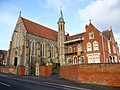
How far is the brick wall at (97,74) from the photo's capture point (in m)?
15.9

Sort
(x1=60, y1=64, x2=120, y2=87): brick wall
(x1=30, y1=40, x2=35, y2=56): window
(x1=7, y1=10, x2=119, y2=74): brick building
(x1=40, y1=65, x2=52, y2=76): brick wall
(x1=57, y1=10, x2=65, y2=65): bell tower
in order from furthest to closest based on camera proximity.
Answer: (x1=57, y1=10, x2=65, y2=65): bell tower < (x1=30, y1=40, x2=35, y2=56): window < (x1=7, y1=10, x2=119, y2=74): brick building < (x1=40, y1=65, x2=52, y2=76): brick wall < (x1=60, y1=64, x2=120, y2=87): brick wall

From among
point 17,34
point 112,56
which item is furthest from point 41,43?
point 112,56

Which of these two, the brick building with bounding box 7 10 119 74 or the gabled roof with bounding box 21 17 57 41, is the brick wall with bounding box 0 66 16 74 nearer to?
the brick building with bounding box 7 10 119 74

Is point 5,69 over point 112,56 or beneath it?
beneath

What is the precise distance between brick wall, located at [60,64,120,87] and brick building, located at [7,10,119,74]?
10422mm

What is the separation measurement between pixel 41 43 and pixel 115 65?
30241 mm

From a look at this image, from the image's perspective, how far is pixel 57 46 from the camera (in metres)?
48.3

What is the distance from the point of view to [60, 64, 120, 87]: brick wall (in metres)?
15.9

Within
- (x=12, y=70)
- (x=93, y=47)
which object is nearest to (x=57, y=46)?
(x=93, y=47)

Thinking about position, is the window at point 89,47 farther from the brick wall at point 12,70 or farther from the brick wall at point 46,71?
the brick wall at point 12,70

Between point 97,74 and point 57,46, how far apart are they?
104ft

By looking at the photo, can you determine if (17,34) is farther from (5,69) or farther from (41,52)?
(5,69)

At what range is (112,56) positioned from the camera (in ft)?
120

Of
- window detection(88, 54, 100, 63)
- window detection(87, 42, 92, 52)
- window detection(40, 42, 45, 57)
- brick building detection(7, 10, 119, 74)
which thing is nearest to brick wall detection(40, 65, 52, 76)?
brick building detection(7, 10, 119, 74)
